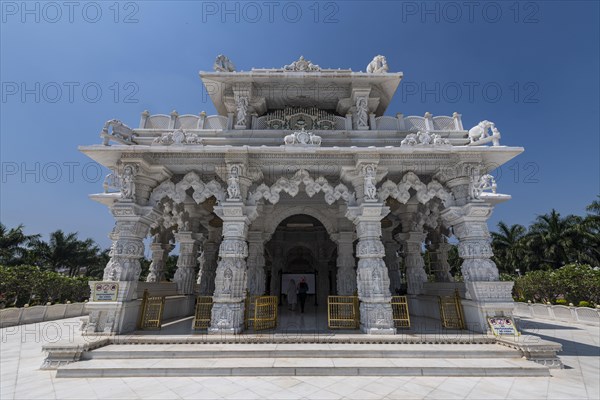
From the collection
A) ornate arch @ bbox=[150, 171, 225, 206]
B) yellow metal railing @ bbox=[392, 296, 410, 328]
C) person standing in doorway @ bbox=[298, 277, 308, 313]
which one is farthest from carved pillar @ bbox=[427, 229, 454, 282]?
ornate arch @ bbox=[150, 171, 225, 206]

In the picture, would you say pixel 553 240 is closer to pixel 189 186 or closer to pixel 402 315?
pixel 402 315

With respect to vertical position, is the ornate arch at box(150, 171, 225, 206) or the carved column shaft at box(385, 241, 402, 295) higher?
the ornate arch at box(150, 171, 225, 206)

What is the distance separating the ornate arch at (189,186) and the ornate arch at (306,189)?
1.08m

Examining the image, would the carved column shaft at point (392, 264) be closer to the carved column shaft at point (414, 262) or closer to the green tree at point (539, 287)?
the carved column shaft at point (414, 262)

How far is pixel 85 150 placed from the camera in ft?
24.6

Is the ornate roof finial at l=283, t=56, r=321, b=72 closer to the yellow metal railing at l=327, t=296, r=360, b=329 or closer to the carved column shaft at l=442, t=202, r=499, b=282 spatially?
the carved column shaft at l=442, t=202, r=499, b=282

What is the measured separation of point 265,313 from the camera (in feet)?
26.9

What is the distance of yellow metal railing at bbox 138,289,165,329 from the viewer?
310 inches

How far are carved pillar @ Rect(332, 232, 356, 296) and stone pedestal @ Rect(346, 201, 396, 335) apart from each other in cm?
275

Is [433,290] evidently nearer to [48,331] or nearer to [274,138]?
[274,138]

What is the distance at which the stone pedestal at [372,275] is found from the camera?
7.16 m

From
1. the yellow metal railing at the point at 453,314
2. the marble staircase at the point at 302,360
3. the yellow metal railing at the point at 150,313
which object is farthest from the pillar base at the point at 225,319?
the yellow metal railing at the point at 453,314

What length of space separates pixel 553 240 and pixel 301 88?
98.2 feet

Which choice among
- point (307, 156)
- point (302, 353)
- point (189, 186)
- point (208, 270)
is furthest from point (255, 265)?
point (302, 353)
